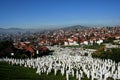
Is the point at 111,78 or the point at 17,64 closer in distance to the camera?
the point at 111,78

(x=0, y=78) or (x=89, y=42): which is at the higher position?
(x=0, y=78)

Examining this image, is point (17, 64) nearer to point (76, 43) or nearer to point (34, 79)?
point (34, 79)

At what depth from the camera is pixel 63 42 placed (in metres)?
156

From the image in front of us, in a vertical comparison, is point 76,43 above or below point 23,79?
below

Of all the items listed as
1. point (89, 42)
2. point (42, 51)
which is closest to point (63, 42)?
point (89, 42)

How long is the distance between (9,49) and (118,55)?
27.6 meters

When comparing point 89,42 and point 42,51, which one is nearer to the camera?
point 42,51

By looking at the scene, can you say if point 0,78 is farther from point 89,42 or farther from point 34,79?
point 89,42

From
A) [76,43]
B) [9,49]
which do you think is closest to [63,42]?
[76,43]

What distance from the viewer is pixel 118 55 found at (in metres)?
61.2

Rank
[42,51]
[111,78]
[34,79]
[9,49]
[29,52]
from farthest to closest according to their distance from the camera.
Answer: [42,51]
[29,52]
[9,49]
[111,78]
[34,79]

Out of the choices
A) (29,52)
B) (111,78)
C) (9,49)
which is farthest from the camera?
(29,52)

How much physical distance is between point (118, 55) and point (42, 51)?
94.4 feet

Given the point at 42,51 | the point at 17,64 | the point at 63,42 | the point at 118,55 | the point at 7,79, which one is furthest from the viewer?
the point at 63,42
